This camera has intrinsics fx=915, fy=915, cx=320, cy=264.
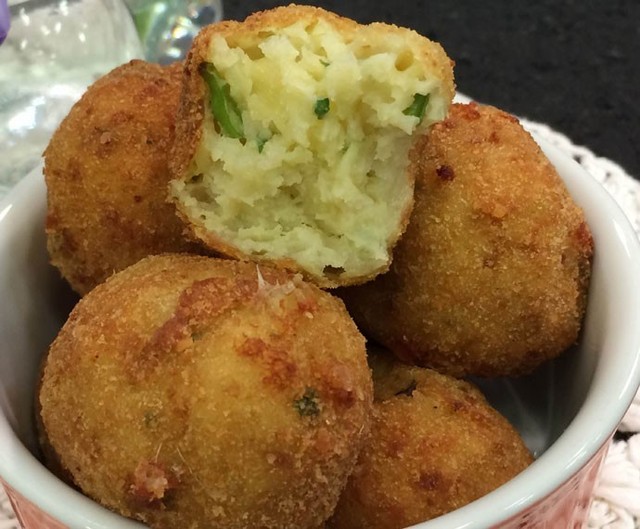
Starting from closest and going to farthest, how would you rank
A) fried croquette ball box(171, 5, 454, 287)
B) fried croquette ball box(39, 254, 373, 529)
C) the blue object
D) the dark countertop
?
fried croquette ball box(39, 254, 373, 529), fried croquette ball box(171, 5, 454, 287), the blue object, the dark countertop

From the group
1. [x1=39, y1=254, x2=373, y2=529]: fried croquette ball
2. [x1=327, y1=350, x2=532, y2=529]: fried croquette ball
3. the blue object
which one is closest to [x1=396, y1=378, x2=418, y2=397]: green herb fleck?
[x1=327, y1=350, x2=532, y2=529]: fried croquette ball

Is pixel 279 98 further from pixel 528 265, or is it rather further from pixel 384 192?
pixel 528 265

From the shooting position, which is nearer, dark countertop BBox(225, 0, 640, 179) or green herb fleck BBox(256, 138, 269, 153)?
green herb fleck BBox(256, 138, 269, 153)

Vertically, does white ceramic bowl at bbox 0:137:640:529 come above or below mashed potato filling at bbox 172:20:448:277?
below

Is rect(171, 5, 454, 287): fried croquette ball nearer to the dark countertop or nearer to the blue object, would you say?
the blue object

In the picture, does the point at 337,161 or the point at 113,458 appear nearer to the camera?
the point at 113,458

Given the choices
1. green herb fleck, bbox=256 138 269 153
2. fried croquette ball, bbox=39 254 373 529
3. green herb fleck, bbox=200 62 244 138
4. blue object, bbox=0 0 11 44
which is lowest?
blue object, bbox=0 0 11 44

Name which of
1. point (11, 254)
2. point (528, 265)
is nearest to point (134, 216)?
point (11, 254)

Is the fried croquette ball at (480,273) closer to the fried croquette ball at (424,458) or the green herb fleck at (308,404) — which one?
the fried croquette ball at (424,458)
